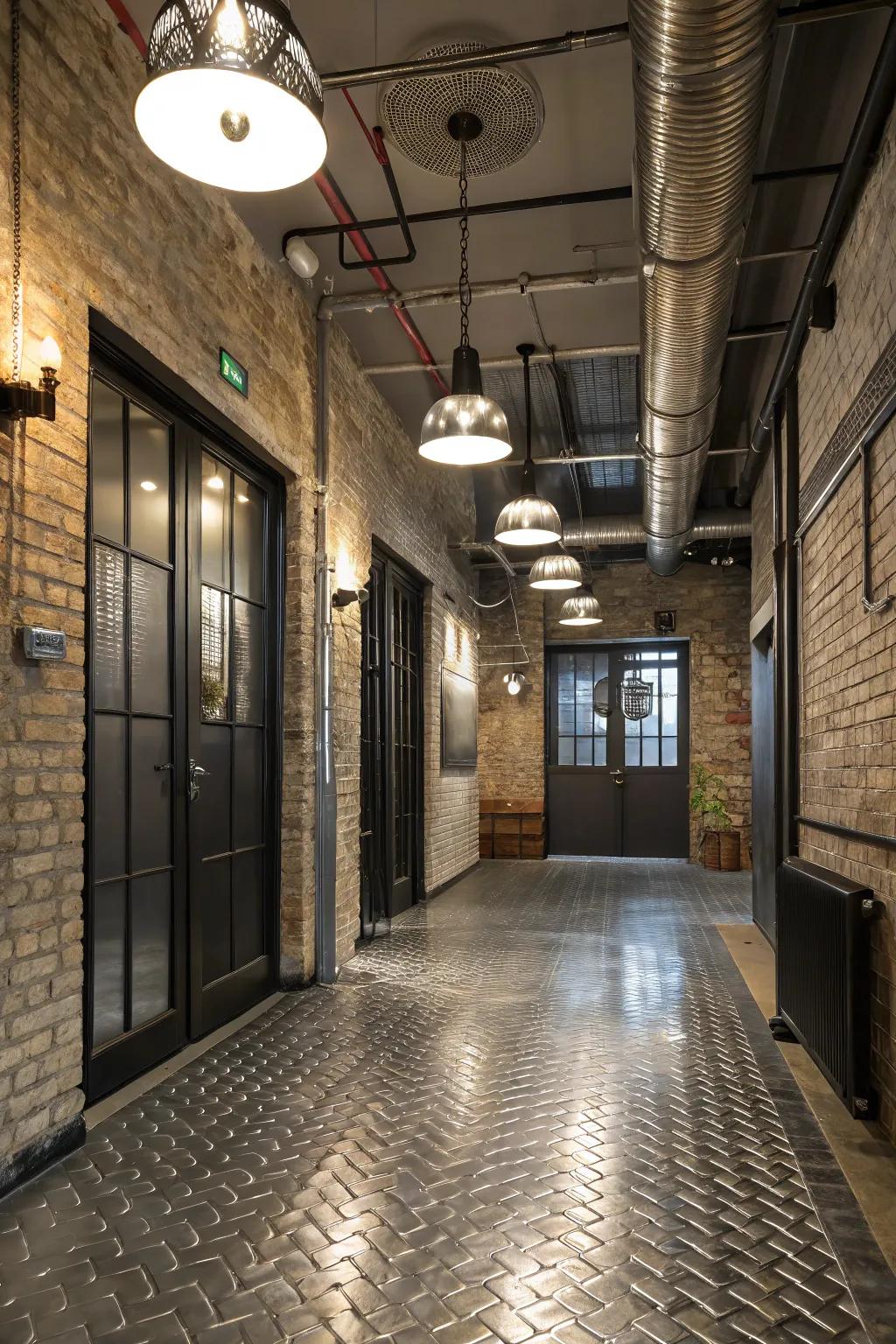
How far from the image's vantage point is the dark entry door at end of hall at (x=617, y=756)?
11.4 m

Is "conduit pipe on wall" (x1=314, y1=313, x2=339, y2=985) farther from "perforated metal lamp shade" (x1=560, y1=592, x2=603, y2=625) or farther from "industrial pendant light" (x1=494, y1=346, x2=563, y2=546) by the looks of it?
"perforated metal lamp shade" (x1=560, y1=592, x2=603, y2=625)

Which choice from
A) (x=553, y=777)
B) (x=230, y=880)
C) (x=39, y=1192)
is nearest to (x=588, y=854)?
(x=553, y=777)

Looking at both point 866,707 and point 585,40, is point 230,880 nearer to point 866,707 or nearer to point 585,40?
point 866,707

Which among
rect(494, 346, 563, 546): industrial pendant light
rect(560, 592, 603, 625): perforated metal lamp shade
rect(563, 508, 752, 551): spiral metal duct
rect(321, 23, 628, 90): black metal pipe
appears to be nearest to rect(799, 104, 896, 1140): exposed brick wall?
rect(321, 23, 628, 90): black metal pipe

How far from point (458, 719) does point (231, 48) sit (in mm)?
7916

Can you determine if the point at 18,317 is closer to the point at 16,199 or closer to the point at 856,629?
the point at 16,199

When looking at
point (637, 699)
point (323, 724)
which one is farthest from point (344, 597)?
point (637, 699)

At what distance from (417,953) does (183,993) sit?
2196 millimetres

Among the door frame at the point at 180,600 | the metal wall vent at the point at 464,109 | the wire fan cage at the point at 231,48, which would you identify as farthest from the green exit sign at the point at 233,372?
the wire fan cage at the point at 231,48

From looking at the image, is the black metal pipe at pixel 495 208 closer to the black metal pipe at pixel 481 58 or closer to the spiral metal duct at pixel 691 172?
the spiral metal duct at pixel 691 172

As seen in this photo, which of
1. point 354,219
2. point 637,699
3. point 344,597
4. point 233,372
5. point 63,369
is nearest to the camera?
point 63,369

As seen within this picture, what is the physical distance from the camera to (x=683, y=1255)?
7.50 ft

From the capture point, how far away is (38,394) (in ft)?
8.51

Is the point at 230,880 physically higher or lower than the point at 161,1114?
higher
